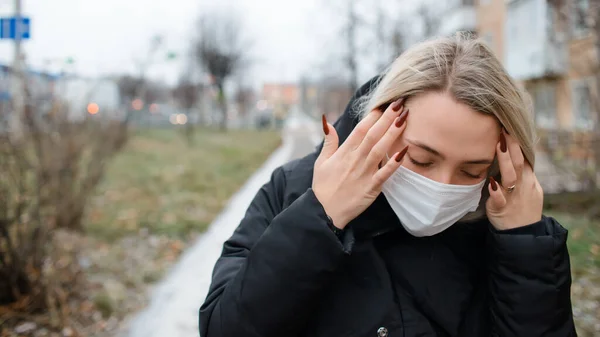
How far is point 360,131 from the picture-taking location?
50.2 inches

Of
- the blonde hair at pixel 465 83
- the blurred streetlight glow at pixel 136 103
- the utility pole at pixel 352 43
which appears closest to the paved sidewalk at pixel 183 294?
the blonde hair at pixel 465 83

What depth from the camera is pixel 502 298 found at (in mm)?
1388

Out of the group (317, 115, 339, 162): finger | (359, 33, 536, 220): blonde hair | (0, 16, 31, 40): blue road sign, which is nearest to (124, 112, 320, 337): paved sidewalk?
(359, 33, 536, 220): blonde hair

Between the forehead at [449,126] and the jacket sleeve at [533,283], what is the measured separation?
25 cm

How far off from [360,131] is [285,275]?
364 mm

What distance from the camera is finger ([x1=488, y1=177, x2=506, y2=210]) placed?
1355mm

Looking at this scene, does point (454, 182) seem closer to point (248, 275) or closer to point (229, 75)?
point (248, 275)

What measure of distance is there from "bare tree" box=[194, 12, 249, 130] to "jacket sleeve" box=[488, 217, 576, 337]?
29739 mm

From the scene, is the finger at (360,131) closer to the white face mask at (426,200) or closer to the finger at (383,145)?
the finger at (383,145)

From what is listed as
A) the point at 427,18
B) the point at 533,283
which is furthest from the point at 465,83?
the point at 427,18

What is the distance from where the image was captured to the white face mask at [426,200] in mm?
1382

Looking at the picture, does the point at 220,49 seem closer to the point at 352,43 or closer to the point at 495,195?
the point at 352,43

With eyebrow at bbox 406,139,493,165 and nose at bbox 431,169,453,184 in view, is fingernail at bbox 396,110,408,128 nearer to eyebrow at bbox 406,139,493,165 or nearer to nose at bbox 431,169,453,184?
eyebrow at bbox 406,139,493,165

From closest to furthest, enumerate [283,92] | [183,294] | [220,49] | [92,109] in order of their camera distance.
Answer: [183,294] < [92,109] < [220,49] < [283,92]
